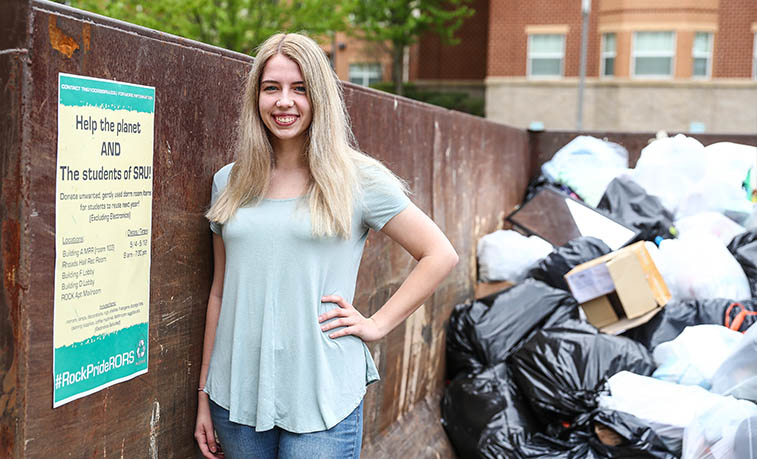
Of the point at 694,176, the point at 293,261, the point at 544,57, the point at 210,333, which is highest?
the point at 544,57

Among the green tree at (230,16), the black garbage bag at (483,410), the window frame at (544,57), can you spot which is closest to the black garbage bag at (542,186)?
the black garbage bag at (483,410)

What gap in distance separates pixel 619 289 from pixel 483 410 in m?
1.22

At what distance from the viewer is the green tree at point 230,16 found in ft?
47.0

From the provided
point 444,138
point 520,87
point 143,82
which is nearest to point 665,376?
point 444,138

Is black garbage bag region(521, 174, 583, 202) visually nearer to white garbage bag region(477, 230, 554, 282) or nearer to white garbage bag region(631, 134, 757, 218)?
white garbage bag region(631, 134, 757, 218)

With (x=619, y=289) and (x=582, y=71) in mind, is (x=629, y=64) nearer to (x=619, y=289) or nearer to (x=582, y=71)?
(x=582, y=71)

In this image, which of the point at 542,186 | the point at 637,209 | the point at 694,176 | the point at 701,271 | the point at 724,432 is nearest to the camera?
the point at 724,432

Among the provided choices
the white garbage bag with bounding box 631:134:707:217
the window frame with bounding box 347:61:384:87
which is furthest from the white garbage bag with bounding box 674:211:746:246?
the window frame with bounding box 347:61:384:87

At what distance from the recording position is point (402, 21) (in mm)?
25719

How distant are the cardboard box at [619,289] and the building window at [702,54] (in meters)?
21.1

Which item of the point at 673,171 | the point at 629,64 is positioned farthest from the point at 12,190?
the point at 629,64

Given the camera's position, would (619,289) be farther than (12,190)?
Yes

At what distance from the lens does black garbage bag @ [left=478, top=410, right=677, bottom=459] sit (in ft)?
11.1

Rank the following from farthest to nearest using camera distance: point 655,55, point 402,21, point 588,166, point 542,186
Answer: point 402,21
point 655,55
point 542,186
point 588,166
